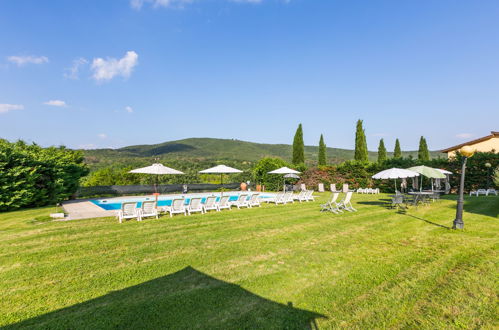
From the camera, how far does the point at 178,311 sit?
3.03 metres

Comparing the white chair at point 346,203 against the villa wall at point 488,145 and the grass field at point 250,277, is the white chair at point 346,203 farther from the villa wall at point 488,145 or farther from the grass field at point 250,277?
the villa wall at point 488,145

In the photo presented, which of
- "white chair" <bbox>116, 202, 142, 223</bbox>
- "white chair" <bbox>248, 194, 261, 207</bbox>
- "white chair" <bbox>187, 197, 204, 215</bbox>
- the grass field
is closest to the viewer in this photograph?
the grass field

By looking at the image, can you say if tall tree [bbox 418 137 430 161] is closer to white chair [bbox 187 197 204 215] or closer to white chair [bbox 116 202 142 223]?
white chair [bbox 187 197 204 215]

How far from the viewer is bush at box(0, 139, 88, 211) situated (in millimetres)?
10641

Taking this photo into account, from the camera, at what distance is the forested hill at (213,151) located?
151 feet

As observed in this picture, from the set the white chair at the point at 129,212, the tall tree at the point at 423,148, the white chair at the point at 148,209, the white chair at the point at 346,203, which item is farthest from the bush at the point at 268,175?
the tall tree at the point at 423,148

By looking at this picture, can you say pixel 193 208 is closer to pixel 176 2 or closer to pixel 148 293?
pixel 148 293

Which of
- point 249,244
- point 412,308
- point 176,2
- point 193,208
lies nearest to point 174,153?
point 176,2

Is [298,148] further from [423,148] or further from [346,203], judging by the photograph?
[423,148]

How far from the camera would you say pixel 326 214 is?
383 inches

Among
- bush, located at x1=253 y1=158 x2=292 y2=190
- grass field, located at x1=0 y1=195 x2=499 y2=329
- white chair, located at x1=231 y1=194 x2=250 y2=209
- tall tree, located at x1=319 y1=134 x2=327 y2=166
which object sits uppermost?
tall tree, located at x1=319 y1=134 x2=327 y2=166

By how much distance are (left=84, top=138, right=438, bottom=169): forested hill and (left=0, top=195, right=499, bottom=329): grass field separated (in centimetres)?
3752

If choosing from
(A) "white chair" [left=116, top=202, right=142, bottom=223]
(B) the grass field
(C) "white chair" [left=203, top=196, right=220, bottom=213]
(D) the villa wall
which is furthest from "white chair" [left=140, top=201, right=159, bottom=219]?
(D) the villa wall

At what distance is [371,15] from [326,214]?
12057 millimetres
